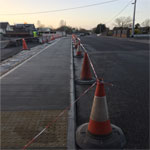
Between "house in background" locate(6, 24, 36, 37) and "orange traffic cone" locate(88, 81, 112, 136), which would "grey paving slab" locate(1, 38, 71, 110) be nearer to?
"orange traffic cone" locate(88, 81, 112, 136)

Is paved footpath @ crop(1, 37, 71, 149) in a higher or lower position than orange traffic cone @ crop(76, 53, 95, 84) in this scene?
lower

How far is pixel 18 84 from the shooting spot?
5.29 meters

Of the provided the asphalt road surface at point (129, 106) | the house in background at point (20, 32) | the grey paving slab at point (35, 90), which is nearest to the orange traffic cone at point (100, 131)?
the asphalt road surface at point (129, 106)

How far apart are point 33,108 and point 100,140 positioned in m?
1.76

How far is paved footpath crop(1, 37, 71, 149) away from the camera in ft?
8.82

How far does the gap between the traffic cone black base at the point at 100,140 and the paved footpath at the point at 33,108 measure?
27cm

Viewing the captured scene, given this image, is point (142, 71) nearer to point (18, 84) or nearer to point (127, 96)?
point (127, 96)

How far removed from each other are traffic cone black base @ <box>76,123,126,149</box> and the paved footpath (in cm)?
27

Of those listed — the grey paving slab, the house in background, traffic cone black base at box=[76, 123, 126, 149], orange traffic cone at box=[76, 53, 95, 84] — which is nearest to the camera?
traffic cone black base at box=[76, 123, 126, 149]

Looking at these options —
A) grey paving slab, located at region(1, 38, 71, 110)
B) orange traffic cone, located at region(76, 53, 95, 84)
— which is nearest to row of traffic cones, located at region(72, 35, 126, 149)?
grey paving slab, located at region(1, 38, 71, 110)

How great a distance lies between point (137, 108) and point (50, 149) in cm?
226

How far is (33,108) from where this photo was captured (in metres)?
3.71

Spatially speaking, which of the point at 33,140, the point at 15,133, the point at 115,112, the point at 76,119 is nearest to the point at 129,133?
the point at 115,112

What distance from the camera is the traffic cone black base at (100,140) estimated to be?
253 centimetres
